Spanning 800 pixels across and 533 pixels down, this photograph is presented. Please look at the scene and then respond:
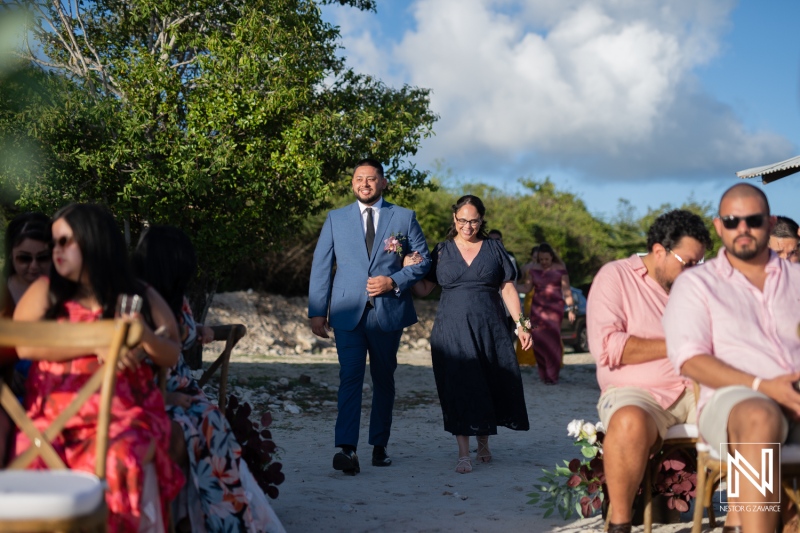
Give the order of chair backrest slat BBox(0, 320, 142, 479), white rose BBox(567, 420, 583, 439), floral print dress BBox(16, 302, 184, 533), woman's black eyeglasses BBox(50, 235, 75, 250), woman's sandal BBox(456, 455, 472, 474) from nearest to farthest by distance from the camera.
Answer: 1. chair backrest slat BBox(0, 320, 142, 479)
2. floral print dress BBox(16, 302, 184, 533)
3. woman's black eyeglasses BBox(50, 235, 75, 250)
4. white rose BBox(567, 420, 583, 439)
5. woman's sandal BBox(456, 455, 472, 474)

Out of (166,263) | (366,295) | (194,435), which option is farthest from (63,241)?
(366,295)

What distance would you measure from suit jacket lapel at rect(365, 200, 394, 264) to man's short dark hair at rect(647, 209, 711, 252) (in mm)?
2667

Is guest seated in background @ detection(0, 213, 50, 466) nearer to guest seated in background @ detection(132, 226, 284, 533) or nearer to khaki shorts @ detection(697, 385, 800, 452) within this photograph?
guest seated in background @ detection(132, 226, 284, 533)

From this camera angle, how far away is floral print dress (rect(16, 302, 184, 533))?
10.8 ft

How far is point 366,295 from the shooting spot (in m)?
6.79

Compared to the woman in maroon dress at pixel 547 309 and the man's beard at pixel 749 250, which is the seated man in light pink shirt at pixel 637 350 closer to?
the man's beard at pixel 749 250

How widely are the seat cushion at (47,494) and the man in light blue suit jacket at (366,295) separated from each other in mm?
3672

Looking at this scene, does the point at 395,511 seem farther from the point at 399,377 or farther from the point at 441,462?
the point at 399,377

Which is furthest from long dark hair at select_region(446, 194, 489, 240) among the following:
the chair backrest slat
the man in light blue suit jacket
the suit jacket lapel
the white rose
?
the chair backrest slat

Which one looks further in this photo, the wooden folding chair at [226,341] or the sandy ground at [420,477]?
the sandy ground at [420,477]

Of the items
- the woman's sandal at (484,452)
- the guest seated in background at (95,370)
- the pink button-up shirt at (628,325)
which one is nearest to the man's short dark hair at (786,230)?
the pink button-up shirt at (628,325)

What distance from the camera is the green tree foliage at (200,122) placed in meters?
10.5

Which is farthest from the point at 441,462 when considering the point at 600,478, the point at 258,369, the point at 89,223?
the point at 258,369

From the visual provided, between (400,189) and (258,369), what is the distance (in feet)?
11.3
